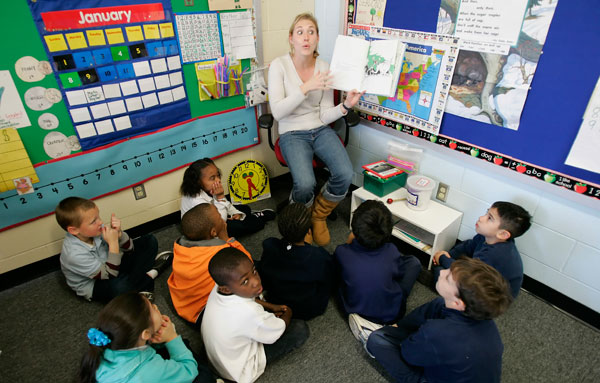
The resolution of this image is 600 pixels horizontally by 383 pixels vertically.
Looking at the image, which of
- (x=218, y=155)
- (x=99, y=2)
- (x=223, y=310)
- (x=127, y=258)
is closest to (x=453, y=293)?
(x=223, y=310)

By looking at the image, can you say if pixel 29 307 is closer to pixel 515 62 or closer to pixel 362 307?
pixel 362 307

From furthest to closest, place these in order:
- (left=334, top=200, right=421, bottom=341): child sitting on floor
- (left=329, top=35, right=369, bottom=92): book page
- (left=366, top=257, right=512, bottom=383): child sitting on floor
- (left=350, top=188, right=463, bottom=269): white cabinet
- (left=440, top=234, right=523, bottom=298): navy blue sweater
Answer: (left=329, top=35, right=369, bottom=92): book page, (left=350, top=188, right=463, bottom=269): white cabinet, (left=440, top=234, right=523, bottom=298): navy blue sweater, (left=334, top=200, right=421, bottom=341): child sitting on floor, (left=366, top=257, right=512, bottom=383): child sitting on floor

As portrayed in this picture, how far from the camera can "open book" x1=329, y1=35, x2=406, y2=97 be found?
2.28m

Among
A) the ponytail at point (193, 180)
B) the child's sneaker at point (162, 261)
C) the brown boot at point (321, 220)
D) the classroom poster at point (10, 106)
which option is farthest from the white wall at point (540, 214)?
the classroom poster at point (10, 106)

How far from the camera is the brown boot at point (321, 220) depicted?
253 cm

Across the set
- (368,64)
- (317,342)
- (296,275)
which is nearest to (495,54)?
(368,64)

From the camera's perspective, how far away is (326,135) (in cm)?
259

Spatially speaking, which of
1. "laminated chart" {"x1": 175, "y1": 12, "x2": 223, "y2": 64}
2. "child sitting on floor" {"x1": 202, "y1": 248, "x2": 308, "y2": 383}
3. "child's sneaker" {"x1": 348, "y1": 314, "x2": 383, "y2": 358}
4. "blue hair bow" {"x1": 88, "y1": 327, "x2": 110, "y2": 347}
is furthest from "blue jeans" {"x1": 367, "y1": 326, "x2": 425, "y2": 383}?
"laminated chart" {"x1": 175, "y1": 12, "x2": 223, "y2": 64}

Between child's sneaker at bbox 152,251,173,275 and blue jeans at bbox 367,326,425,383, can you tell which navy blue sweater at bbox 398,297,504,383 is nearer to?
blue jeans at bbox 367,326,425,383

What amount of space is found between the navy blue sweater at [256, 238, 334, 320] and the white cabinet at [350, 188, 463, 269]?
74 cm

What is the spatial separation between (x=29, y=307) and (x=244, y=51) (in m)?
2.16

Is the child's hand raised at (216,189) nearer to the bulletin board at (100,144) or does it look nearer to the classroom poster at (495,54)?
the bulletin board at (100,144)

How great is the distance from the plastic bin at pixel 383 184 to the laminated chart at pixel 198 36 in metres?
1.39

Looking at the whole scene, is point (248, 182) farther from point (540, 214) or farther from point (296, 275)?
point (540, 214)
